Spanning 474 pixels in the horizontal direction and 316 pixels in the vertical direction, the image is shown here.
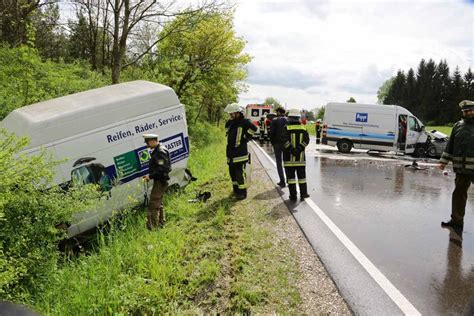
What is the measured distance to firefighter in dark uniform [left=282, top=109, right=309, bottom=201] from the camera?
7109 mm

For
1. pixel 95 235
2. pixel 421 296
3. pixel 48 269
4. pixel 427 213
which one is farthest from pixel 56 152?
pixel 427 213

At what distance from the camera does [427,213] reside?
6.59 m

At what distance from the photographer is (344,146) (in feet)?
59.6

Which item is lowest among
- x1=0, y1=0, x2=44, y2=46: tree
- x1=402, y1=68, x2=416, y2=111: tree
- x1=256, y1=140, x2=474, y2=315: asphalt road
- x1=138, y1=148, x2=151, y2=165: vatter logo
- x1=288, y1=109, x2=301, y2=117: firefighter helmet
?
x1=256, y1=140, x2=474, y2=315: asphalt road

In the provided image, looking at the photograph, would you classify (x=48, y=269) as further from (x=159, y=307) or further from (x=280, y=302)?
(x=280, y=302)

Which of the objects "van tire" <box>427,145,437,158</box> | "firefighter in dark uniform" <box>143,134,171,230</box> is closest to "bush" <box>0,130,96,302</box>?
"firefighter in dark uniform" <box>143,134,171,230</box>

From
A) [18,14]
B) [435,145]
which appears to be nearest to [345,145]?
[435,145]

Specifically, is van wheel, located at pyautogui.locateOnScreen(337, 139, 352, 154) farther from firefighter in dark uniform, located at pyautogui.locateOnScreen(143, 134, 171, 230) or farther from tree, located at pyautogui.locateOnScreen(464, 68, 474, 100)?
tree, located at pyautogui.locateOnScreen(464, 68, 474, 100)

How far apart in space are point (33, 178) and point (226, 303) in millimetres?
2617

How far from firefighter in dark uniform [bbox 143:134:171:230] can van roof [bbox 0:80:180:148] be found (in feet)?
3.02

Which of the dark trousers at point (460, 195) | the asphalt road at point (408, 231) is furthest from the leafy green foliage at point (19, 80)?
the dark trousers at point (460, 195)

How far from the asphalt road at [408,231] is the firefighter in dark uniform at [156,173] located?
7.92 ft

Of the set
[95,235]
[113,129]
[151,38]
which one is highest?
[151,38]

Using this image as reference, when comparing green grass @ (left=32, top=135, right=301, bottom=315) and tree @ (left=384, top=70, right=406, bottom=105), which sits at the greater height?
tree @ (left=384, top=70, right=406, bottom=105)
